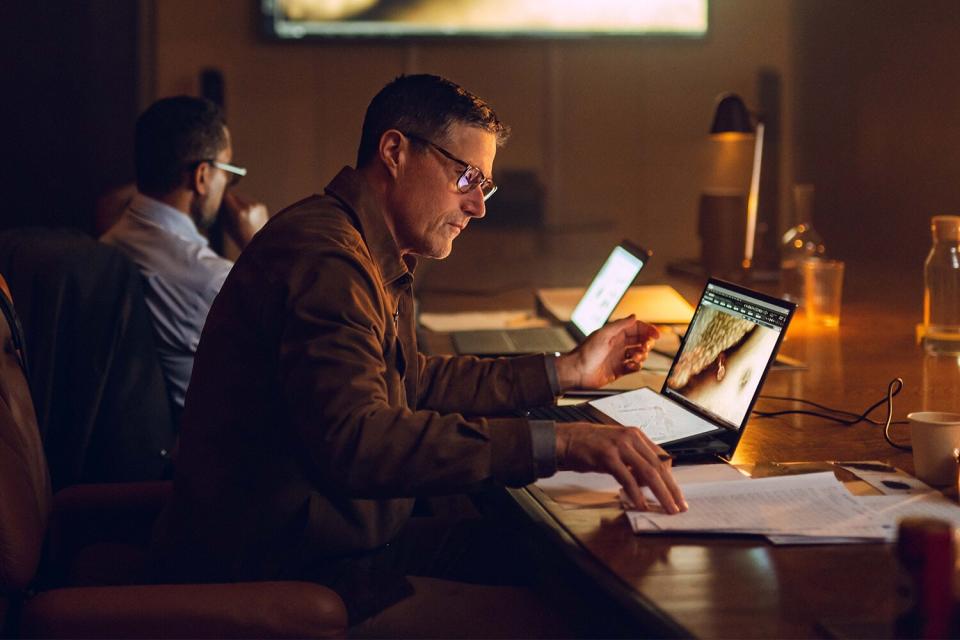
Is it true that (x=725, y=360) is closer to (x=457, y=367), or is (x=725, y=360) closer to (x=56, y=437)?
(x=457, y=367)

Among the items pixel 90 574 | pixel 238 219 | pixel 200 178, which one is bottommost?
pixel 90 574

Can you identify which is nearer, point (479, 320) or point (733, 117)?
point (479, 320)

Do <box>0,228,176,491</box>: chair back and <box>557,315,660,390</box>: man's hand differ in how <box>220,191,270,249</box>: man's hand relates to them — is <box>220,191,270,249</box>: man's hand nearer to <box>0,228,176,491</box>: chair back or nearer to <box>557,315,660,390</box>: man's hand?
<box>0,228,176,491</box>: chair back

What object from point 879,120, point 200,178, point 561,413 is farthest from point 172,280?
point 879,120

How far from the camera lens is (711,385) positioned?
1753mm

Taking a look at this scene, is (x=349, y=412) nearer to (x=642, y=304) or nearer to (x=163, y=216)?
(x=163, y=216)

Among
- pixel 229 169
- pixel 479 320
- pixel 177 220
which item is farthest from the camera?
pixel 479 320

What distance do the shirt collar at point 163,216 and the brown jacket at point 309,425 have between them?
3.78ft

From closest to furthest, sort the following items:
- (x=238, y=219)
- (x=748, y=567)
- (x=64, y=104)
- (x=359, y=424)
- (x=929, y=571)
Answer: (x=929, y=571) → (x=748, y=567) → (x=359, y=424) → (x=238, y=219) → (x=64, y=104)

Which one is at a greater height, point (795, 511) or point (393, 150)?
point (393, 150)

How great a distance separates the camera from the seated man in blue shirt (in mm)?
2553

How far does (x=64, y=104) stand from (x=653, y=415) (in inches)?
131

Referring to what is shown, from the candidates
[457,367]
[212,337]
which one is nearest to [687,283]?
[457,367]

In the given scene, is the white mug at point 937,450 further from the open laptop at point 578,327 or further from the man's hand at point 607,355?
the open laptop at point 578,327
